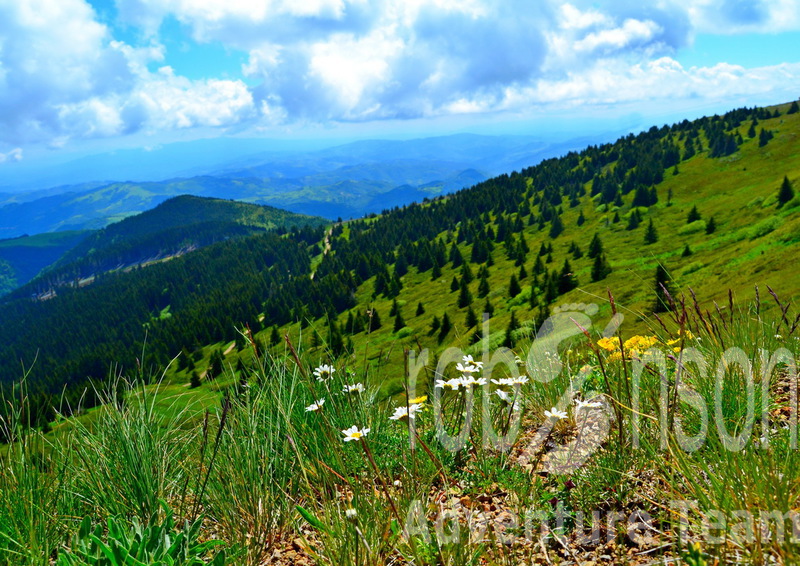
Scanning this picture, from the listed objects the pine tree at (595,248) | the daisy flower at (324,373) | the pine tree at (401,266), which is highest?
the daisy flower at (324,373)

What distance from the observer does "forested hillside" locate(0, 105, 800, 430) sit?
6431cm

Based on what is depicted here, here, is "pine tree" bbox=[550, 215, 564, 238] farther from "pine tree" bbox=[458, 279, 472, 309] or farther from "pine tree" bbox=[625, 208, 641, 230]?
"pine tree" bbox=[458, 279, 472, 309]

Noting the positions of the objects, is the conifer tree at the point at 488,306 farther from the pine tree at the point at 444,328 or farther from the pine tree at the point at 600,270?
the pine tree at the point at 600,270

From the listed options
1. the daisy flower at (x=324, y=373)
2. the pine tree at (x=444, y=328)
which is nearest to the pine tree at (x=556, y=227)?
the pine tree at (x=444, y=328)

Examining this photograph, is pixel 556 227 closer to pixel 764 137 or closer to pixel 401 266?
pixel 401 266

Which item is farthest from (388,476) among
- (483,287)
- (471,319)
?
(483,287)

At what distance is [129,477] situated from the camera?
3.43 m

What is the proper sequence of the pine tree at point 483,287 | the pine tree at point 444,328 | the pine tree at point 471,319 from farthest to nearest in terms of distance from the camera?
the pine tree at point 483,287 → the pine tree at point 471,319 → the pine tree at point 444,328

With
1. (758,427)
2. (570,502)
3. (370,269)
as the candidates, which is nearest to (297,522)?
(570,502)

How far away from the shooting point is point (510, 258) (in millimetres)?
114750

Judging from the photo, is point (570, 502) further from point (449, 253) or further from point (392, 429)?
point (449, 253)

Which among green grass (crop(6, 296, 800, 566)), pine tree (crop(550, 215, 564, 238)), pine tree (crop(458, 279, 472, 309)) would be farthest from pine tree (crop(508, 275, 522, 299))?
green grass (crop(6, 296, 800, 566))

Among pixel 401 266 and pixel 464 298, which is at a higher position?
pixel 401 266

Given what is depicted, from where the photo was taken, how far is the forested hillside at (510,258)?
211 feet
